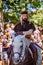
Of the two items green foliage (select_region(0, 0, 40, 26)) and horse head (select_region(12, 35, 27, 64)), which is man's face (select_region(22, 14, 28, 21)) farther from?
green foliage (select_region(0, 0, 40, 26))

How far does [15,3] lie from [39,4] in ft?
1.42

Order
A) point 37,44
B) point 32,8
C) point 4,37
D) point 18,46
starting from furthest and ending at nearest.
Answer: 1. point 32,8
2. point 4,37
3. point 37,44
4. point 18,46

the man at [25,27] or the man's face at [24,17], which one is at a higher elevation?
the man's face at [24,17]

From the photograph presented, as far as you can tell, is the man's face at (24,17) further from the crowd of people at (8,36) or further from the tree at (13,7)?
the tree at (13,7)

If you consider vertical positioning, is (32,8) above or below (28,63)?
above

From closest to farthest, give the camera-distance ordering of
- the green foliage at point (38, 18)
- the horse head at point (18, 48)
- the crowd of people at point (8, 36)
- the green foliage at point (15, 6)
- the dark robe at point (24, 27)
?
1. the horse head at point (18, 48)
2. the dark robe at point (24, 27)
3. the crowd of people at point (8, 36)
4. the green foliage at point (38, 18)
5. the green foliage at point (15, 6)

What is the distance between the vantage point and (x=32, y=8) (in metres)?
4.68

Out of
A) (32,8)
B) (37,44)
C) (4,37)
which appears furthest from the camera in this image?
(32,8)

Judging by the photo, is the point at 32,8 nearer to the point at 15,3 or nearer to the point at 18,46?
the point at 15,3

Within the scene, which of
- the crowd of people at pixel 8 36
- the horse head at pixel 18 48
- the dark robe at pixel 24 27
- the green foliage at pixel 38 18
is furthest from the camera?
the green foliage at pixel 38 18

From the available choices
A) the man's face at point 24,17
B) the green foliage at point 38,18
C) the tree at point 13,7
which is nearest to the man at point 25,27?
the man's face at point 24,17

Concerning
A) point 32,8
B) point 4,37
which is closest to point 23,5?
point 32,8

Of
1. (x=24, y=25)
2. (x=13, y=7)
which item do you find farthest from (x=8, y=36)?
(x=13, y=7)

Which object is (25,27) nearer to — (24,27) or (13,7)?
(24,27)
